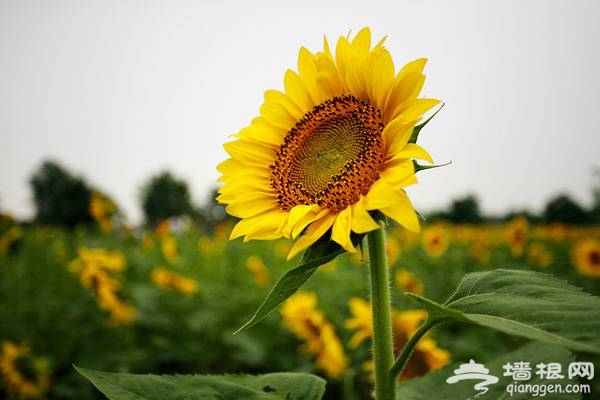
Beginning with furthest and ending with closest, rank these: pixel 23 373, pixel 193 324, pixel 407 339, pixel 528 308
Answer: pixel 193 324 → pixel 23 373 → pixel 407 339 → pixel 528 308

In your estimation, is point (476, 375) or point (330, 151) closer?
point (476, 375)

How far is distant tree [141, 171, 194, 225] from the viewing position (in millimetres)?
42812

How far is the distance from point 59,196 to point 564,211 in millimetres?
40169

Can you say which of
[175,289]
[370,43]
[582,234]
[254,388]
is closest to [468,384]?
[254,388]

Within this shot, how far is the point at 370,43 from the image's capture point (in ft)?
3.94

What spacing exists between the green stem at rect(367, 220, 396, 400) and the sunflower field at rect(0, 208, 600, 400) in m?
1.56

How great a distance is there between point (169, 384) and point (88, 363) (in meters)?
3.16

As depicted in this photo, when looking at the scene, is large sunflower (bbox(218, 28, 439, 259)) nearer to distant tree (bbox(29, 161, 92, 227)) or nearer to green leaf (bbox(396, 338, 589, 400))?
green leaf (bbox(396, 338, 589, 400))

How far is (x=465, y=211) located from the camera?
21.9 metres

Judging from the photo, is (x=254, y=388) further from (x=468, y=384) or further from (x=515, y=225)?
(x=515, y=225)

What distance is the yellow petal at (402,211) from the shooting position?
94 cm

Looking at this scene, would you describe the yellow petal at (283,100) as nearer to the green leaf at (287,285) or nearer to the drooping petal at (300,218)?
the drooping petal at (300,218)

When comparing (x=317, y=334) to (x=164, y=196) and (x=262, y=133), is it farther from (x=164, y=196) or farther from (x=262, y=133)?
(x=164, y=196)

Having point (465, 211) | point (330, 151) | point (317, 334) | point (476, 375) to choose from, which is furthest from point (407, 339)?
point (465, 211)
